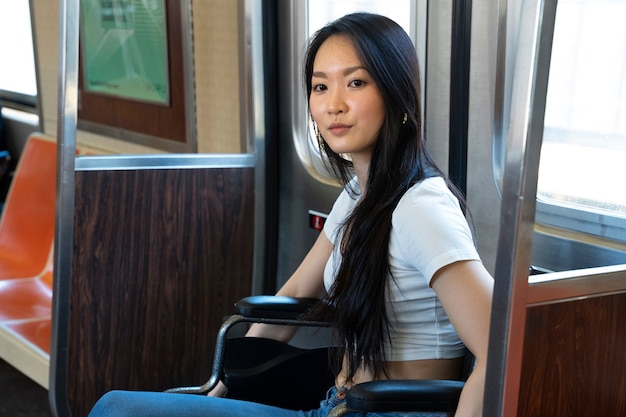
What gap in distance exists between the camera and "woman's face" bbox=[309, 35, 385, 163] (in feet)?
6.25

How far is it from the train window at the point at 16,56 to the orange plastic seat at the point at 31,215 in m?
1.36

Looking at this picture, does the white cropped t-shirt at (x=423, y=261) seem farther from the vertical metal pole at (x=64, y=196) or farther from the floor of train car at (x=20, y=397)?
the floor of train car at (x=20, y=397)

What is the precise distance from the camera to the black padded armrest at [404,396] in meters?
1.58

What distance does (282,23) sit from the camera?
10.1ft

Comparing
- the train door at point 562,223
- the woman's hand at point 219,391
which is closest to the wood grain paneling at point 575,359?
the train door at point 562,223

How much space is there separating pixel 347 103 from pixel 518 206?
0.66 metres

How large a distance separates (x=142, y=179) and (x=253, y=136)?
48cm

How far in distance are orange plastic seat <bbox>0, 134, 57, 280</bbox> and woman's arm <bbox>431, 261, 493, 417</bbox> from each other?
2.89m

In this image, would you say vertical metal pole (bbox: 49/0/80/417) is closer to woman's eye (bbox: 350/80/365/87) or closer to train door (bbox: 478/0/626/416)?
woman's eye (bbox: 350/80/365/87)

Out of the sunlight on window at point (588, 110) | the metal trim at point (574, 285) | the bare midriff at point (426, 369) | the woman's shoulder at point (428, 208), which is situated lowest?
the bare midriff at point (426, 369)

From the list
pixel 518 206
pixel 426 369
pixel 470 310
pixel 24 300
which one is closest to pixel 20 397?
pixel 24 300

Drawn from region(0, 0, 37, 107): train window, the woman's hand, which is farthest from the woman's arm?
region(0, 0, 37, 107): train window

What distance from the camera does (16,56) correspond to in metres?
5.82

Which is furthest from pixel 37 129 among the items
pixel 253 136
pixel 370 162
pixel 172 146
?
pixel 370 162
